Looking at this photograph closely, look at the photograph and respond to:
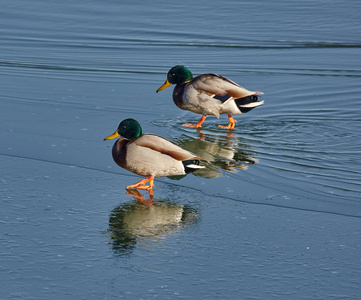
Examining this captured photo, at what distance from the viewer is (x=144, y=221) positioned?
5.37 m

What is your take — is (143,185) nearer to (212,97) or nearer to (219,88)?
(212,97)

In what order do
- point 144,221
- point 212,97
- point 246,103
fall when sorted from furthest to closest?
point 246,103 < point 212,97 < point 144,221

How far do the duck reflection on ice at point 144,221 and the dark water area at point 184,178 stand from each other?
2 centimetres

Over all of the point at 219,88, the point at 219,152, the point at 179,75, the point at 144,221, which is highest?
the point at 179,75

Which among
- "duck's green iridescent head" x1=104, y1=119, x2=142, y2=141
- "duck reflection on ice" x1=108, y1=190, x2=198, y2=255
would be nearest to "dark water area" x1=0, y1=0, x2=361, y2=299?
"duck reflection on ice" x1=108, y1=190, x2=198, y2=255

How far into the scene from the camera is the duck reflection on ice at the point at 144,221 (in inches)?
195

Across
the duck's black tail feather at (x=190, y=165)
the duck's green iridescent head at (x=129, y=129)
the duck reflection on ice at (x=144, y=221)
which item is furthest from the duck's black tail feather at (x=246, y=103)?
the duck reflection on ice at (x=144, y=221)

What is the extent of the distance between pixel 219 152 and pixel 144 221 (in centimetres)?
219

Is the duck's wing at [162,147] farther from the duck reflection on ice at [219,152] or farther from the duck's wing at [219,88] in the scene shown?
the duck's wing at [219,88]

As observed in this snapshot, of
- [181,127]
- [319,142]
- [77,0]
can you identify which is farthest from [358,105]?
[77,0]

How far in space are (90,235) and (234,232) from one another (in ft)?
3.34

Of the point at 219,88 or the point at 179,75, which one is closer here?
the point at 219,88

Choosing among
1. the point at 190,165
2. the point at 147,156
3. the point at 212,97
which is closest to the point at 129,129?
the point at 147,156

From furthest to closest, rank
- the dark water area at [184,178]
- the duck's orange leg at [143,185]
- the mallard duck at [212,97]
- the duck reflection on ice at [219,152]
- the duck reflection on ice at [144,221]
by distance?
the mallard duck at [212,97] → the duck reflection on ice at [219,152] → the duck's orange leg at [143,185] → the duck reflection on ice at [144,221] → the dark water area at [184,178]
